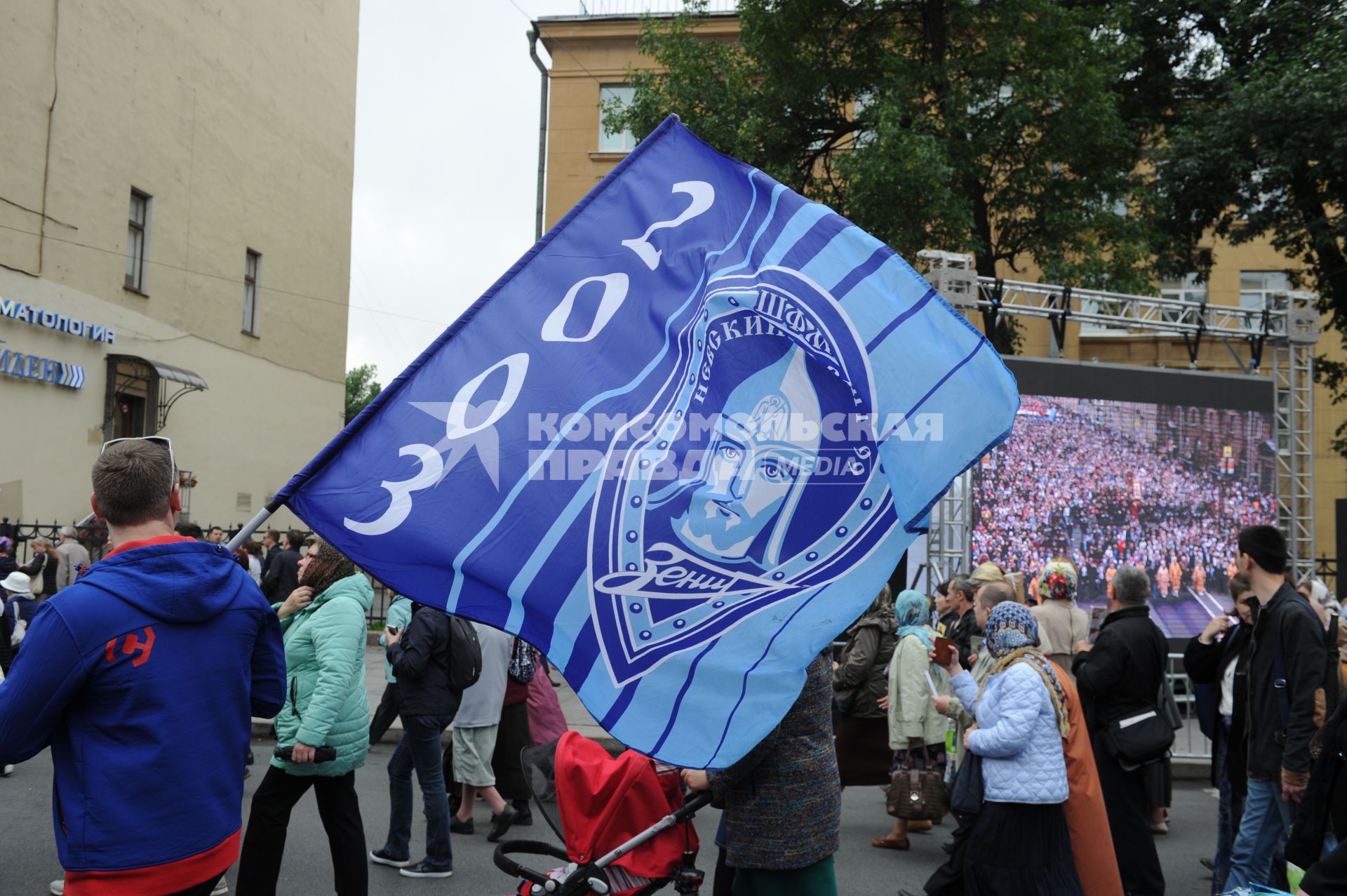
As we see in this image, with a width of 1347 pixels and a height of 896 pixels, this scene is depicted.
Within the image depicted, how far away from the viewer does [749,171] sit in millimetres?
4055

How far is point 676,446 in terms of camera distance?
11.9ft

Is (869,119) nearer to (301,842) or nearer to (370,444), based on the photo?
(301,842)

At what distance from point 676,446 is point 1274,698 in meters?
3.36

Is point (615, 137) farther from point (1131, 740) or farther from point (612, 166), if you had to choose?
point (1131, 740)

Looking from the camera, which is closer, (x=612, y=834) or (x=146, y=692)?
(x=146, y=692)

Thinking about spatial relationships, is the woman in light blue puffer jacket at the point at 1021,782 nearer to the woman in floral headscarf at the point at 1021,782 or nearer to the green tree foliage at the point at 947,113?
the woman in floral headscarf at the point at 1021,782

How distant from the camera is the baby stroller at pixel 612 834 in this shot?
11.8ft

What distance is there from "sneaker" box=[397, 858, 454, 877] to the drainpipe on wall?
2421 centimetres

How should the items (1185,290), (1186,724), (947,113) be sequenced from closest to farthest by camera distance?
(1186,724) → (947,113) → (1185,290)

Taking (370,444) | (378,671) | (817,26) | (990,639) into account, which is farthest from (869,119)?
(370,444)

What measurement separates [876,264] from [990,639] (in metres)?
2.02

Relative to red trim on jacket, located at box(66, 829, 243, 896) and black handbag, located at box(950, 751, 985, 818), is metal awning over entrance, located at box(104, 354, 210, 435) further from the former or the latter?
red trim on jacket, located at box(66, 829, 243, 896)

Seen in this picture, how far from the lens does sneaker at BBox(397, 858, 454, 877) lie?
6.26 m

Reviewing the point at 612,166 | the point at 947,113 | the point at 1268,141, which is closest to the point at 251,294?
the point at 612,166
